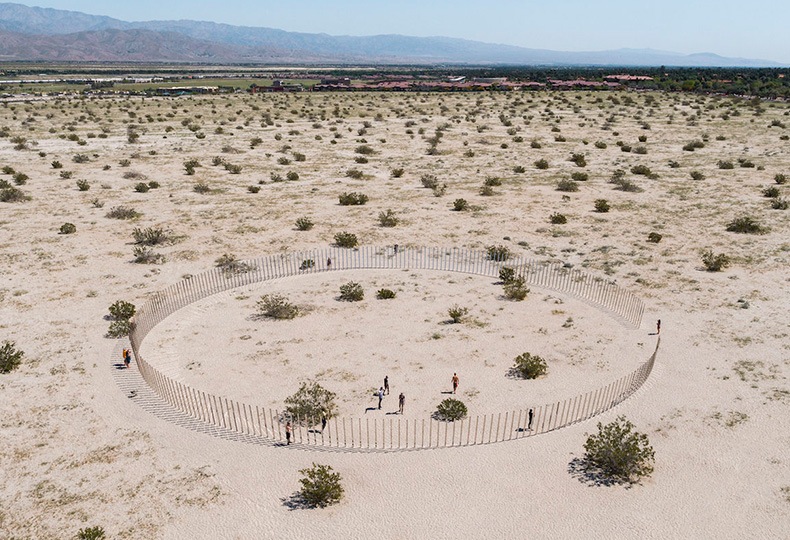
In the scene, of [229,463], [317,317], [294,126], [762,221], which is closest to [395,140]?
[294,126]

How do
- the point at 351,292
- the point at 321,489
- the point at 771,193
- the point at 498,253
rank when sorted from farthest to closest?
the point at 771,193 → the point at 498,253 → the point at 351,292 → the point at 321,489

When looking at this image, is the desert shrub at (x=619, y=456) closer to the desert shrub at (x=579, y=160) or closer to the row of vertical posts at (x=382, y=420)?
the row of vertical posts at (x=382, y=420)

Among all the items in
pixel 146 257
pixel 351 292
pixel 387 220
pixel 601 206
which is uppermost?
pixel 601 206

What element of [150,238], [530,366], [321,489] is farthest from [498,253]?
[150,238]

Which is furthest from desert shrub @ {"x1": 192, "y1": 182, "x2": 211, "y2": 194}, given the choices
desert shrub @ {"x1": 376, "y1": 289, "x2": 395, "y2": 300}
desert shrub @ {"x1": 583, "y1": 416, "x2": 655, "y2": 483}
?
desert shrub @ {"x1": 583, "y1": 416, "x2": 655, "y2": 483}

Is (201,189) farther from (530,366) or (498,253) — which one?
(530,366)

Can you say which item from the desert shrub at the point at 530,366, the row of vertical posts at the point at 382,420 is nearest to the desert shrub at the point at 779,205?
the row of vertical posts at the point at 382,420

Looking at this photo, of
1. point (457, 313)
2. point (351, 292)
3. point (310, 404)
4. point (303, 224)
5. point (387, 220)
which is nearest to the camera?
point (310, 404)
